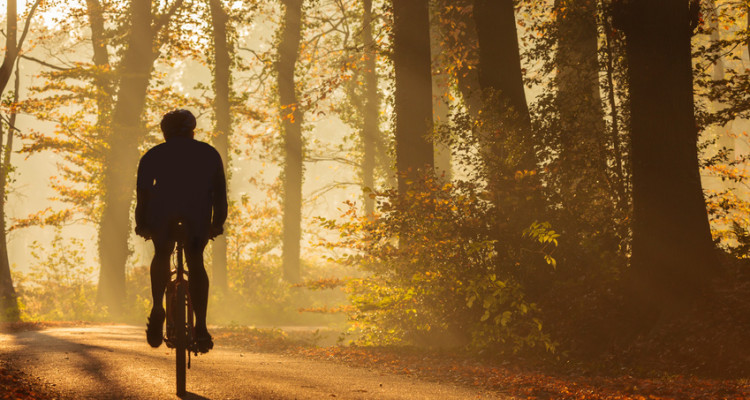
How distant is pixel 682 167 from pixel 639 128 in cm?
77

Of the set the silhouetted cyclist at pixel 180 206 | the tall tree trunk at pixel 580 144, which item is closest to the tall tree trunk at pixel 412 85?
the tall tree trunk at pixel 580 144

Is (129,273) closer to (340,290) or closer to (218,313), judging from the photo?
(218,313)

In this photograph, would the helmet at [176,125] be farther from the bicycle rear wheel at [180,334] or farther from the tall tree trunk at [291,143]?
the tall tree trunk at [291,143]

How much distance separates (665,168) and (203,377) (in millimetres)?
6446

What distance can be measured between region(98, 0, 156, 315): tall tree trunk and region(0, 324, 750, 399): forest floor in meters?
13.6

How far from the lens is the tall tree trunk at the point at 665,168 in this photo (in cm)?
990

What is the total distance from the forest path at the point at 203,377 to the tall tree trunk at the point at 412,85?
19.2ft

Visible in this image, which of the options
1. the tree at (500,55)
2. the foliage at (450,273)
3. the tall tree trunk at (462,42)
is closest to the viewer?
the foliage at (450,273)

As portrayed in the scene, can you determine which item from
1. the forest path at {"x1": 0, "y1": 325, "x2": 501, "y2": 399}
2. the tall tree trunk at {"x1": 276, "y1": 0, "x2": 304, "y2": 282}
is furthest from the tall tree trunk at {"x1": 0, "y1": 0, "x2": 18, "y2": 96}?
the forest path at {"x1": 0, "y1": 325, "x2": 501, "y2": 399}

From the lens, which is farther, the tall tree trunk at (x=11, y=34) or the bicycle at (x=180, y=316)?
the tall tree trunk at (x=11, y=34)

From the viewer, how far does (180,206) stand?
6.47 meters

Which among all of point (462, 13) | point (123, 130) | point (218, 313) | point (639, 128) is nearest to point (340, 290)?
point (218, 313)

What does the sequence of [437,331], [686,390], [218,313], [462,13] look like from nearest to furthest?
[686,390], [437,331], [462,13], [218,313]

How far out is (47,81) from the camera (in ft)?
79.3
